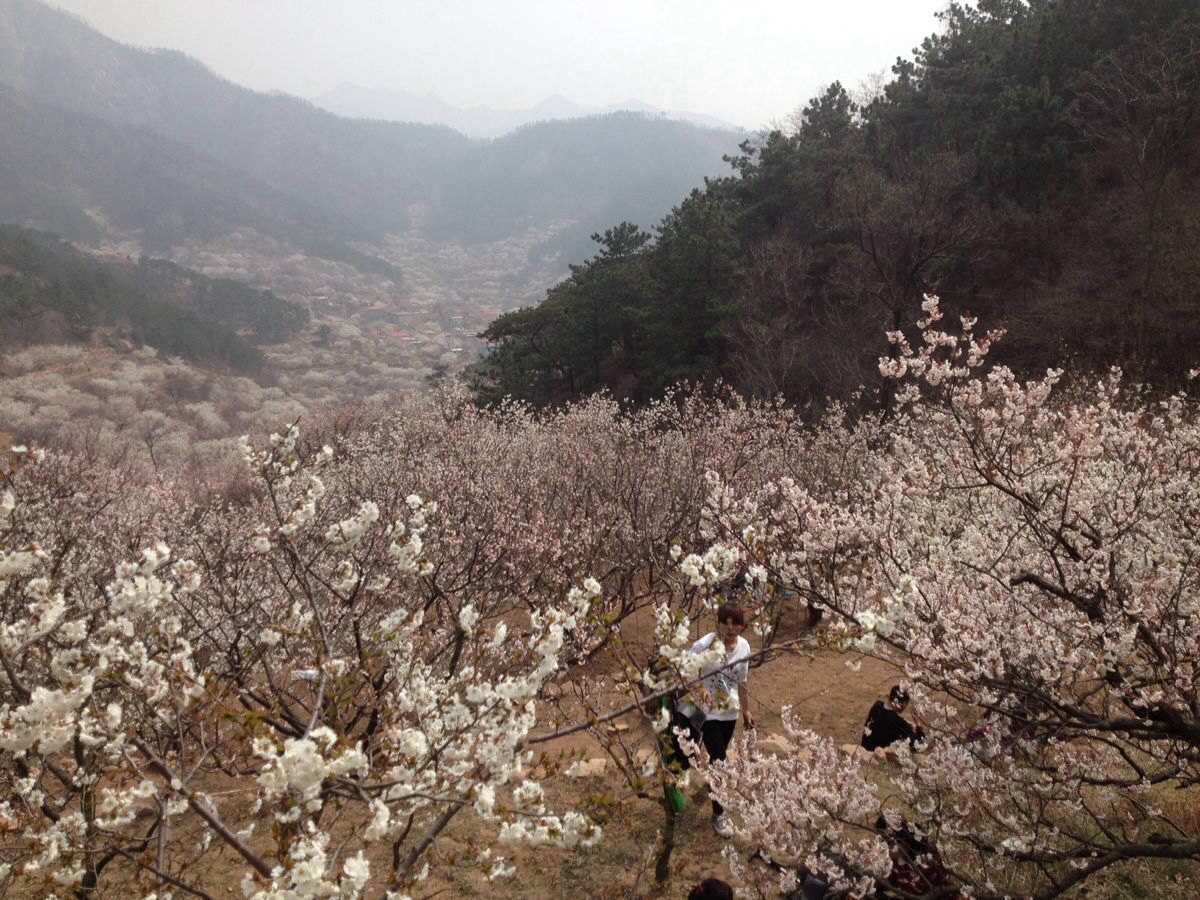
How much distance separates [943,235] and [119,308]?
6392 centimetres

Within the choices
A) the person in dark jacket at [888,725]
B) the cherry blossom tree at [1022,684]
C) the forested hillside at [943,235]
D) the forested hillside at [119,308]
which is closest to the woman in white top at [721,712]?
the cherry blossom tree at [1022,684]

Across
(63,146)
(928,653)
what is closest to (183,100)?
(63,146)

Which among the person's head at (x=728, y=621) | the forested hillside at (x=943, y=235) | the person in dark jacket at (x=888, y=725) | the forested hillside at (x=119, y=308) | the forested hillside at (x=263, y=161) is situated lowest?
the forested hillside at (x=119, y=308)

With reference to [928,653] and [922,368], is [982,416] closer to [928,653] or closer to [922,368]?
[922,368]

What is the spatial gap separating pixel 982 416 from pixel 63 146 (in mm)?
156822

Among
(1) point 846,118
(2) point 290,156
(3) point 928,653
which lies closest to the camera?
(3) point 928,653

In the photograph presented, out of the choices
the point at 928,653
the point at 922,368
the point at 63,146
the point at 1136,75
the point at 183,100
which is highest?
the point at 183,100

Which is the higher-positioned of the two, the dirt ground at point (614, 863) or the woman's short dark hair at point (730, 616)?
the woman's short dark hair at point (730, 616)

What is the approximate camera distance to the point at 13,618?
5.64 meters

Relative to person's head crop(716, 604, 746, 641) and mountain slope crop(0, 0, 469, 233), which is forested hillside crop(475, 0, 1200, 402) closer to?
person's head crop(716, 604, 746, 641)

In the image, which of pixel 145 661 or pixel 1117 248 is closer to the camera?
pixel 145 661

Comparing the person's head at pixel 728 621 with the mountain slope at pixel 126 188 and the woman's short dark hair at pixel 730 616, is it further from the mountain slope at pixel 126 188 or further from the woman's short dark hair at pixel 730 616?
the mountain slope at pixel 126 188

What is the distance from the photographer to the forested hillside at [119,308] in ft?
161

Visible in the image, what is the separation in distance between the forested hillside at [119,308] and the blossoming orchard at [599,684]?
53072mm
